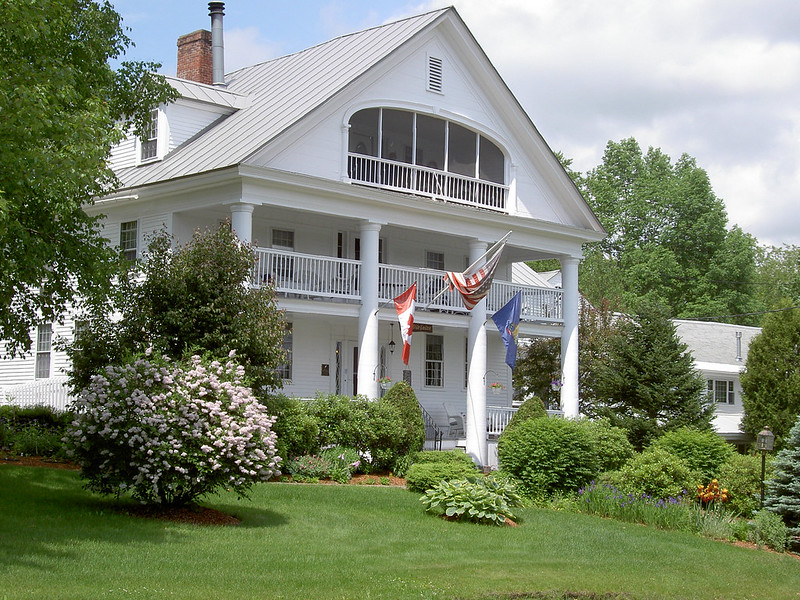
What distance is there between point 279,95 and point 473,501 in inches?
524

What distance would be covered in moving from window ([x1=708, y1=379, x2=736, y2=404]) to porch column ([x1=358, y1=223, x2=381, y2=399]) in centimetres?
2445

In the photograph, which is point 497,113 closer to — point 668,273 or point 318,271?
point 318,271

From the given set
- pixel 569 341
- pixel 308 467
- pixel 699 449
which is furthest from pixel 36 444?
pixel 569 341

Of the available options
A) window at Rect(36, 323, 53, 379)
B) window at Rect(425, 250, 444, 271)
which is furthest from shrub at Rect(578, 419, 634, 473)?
window at Rect(36, 323, 53, 379)

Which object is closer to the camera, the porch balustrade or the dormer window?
the dormer window

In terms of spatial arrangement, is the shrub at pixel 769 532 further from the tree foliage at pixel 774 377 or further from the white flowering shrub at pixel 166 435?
the tree foliage at pixel 774 377

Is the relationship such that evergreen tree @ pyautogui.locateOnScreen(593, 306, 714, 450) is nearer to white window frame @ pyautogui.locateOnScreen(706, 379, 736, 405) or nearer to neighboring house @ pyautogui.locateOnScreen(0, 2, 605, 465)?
neighboring house @ pyautogui.locateOnScreen(0, 2, 605, 465)

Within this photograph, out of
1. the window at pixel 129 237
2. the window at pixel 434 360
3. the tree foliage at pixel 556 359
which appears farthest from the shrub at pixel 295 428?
the tree foliage at pixel 556 359

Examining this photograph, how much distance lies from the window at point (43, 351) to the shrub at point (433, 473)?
482 inches

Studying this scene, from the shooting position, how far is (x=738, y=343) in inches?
1763

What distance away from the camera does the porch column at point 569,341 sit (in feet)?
91.8

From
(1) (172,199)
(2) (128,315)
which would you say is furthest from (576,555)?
(1) (172,199)

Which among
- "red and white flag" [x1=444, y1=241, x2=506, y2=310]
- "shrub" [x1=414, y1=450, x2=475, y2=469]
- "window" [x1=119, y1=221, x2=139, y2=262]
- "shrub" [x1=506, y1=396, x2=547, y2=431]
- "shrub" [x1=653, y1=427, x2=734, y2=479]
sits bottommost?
"shrub" [x1=414, y1=450, x2=475, y2=469]

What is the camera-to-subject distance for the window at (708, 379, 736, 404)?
43.8 m
